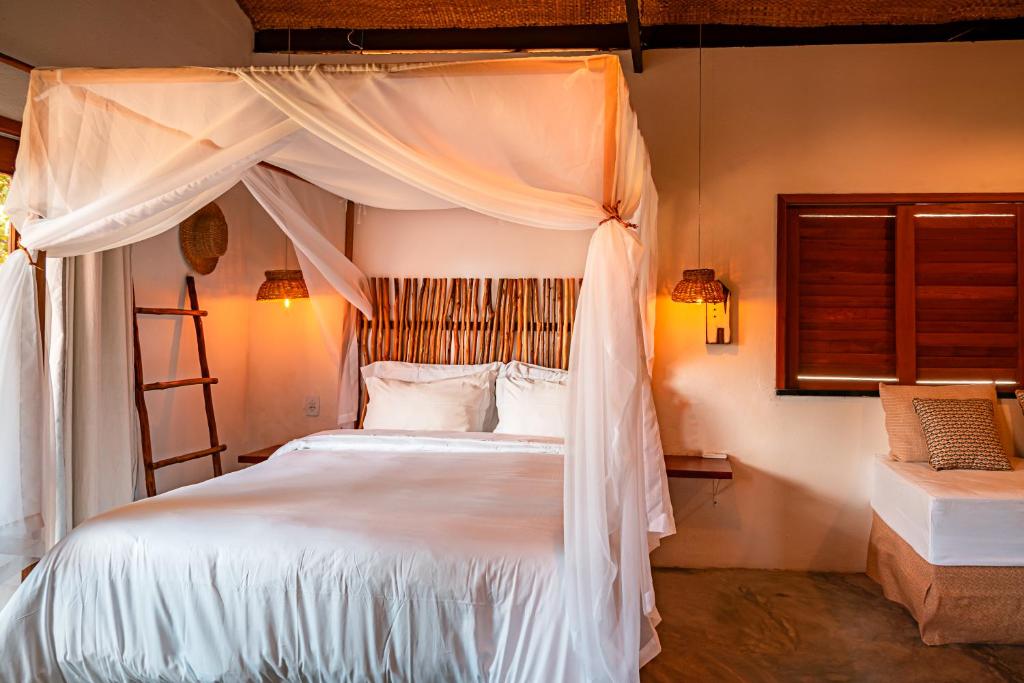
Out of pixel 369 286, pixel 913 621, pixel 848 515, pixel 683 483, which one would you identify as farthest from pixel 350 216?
pixel 913 621

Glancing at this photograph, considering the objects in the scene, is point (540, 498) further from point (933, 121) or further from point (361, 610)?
point (933, 121)

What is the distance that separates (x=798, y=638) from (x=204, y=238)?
342cm

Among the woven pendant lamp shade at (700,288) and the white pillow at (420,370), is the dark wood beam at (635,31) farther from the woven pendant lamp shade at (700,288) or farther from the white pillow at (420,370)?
the white pillow at (420,370)

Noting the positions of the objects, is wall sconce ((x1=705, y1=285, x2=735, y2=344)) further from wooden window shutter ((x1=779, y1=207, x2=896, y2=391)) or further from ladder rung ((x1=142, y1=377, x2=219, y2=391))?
ladder rung ((x1=142, y1=377, x2=219, y2=391))

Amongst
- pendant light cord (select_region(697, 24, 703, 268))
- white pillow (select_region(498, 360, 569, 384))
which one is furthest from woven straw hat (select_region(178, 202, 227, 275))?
pendant light cord (select_region(697, 24, 703, 268))

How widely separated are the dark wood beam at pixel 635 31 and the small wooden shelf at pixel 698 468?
2112mm

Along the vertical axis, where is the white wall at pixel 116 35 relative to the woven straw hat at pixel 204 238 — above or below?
above

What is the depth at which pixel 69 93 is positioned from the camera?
2.53 metres

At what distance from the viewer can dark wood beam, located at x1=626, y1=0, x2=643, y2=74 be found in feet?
10.6

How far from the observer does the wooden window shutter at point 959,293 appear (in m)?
3.85

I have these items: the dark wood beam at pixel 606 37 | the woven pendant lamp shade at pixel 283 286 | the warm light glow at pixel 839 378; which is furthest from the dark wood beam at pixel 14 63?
the warm light glow at pixel 839 378

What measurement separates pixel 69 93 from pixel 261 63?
2.07 metres

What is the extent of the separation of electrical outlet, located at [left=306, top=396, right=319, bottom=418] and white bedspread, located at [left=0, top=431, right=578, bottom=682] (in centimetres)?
202

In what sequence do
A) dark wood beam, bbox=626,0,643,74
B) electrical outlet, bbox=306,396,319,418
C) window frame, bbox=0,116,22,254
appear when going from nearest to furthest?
window frame, bbox=0,116,22,254
dark wood beam, bbox=626,0,643,74
electrical outlet, bbox=306,396,319,418
